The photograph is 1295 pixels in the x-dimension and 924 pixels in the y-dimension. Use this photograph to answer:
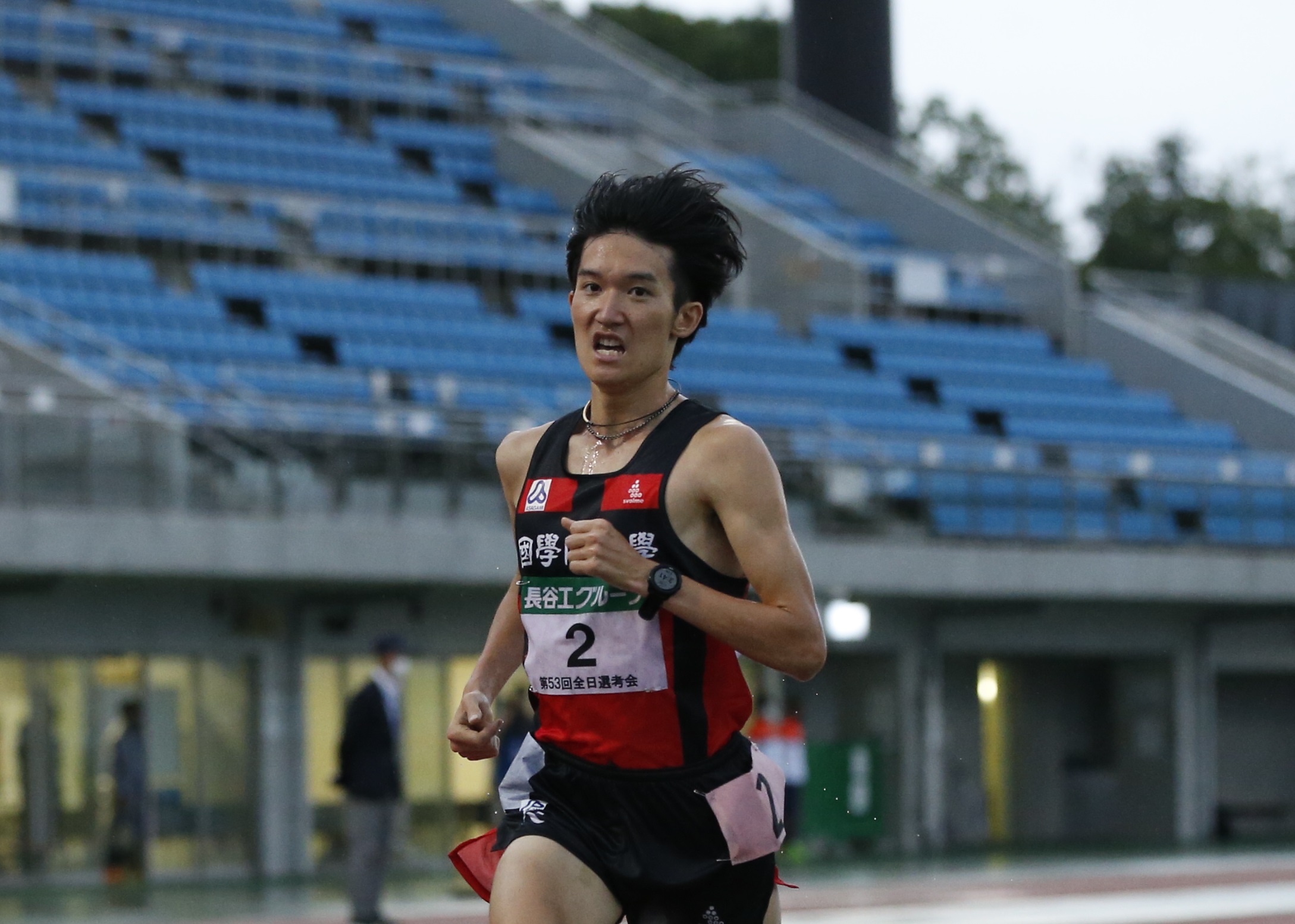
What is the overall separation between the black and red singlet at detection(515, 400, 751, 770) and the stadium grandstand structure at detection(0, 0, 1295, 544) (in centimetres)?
1488

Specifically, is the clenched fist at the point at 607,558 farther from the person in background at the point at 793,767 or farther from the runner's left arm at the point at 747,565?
the person in background at the point at 793,767

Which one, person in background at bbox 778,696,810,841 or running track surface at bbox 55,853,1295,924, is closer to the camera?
running track surface at bbox 55,853,1295,924

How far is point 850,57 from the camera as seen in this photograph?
38.5m

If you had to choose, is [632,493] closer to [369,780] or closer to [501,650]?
[501,650]

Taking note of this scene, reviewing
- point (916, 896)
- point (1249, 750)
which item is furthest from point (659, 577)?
point (1249, 750)

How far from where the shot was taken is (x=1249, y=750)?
30.0 m

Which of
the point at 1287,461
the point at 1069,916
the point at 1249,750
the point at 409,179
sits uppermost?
the point at 409,179

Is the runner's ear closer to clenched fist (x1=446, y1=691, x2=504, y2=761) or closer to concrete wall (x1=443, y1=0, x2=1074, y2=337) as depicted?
clenched fist (x1=446, y1=691, x2=504, y2=761)

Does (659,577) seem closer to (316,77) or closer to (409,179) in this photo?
(409,179)

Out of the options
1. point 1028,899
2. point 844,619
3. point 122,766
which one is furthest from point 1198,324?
point 122,766

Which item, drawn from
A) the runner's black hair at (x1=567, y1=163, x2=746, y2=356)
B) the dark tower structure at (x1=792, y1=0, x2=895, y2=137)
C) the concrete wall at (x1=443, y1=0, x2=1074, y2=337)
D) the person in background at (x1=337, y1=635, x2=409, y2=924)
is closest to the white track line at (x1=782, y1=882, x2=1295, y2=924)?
the person in background at (x1=337, y1=635, x2=409, y2=924)

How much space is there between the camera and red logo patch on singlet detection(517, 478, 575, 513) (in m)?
4.23

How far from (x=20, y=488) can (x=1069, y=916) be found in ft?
30.4

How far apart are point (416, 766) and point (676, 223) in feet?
63.9
